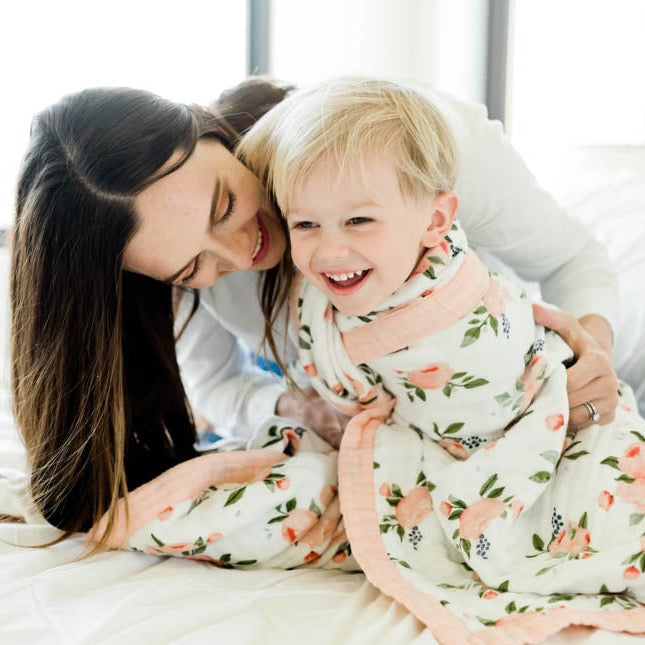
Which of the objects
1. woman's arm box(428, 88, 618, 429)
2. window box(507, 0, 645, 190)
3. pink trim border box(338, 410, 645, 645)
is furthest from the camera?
window box(507, 0, 645, 190)

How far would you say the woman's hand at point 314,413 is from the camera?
1266mm

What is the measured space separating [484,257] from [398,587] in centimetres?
66

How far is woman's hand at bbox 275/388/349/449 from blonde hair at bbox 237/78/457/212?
1.23 ft

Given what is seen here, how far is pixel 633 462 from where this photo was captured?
1.03m

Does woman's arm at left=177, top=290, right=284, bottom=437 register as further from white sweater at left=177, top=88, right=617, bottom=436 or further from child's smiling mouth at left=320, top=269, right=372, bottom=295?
child's smiling mouth at left=320, top=269, right=372, bottom=295

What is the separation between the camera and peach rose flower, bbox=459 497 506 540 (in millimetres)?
1013

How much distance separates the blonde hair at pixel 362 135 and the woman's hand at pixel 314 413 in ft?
1.23

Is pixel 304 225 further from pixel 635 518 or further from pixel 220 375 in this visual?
pixel 220 375

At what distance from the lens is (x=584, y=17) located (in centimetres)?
241

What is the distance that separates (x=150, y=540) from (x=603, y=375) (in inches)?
25.4

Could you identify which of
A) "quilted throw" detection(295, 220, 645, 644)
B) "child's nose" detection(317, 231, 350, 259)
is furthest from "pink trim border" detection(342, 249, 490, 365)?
"child's nose" detection(317, 231, 350, 259)

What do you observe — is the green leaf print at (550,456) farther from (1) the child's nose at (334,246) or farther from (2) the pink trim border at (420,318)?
(1) the child's nose at (334,246)

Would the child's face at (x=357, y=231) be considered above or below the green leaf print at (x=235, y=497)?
above

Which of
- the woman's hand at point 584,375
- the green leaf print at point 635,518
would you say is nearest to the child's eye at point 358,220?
the woman's hand at point 584,375
